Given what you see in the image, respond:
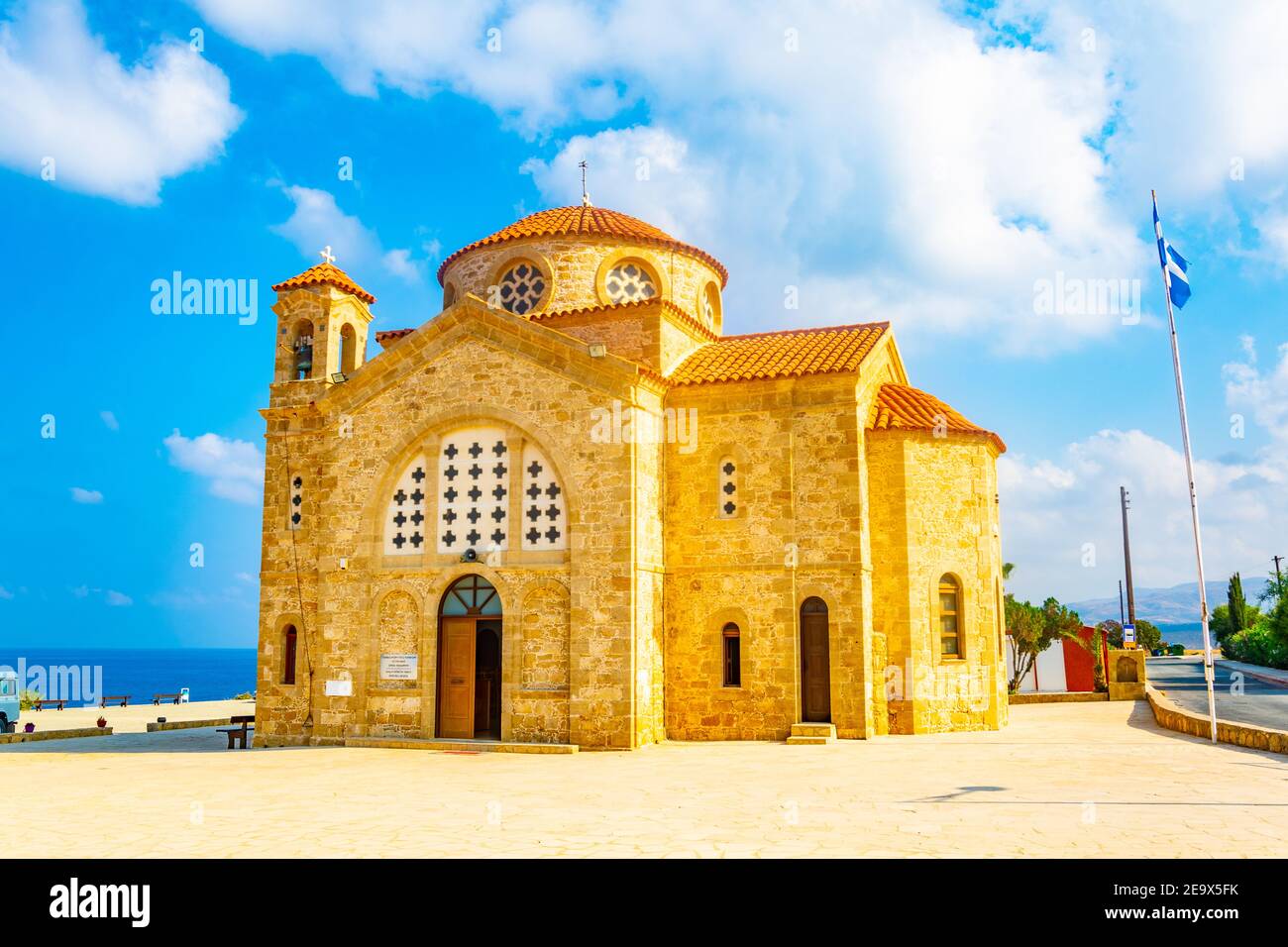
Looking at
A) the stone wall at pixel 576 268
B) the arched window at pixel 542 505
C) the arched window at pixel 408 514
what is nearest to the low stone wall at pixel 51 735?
the arched window at pixel 408 514

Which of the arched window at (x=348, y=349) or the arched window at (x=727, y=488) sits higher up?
the arched window at (x=348, y=349)

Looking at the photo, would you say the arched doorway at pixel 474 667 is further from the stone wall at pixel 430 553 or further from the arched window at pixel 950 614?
the arched window at pixel 950 614

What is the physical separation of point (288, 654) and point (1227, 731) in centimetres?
1716

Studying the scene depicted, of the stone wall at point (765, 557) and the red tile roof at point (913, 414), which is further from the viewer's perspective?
the red tile roof at point (913, 414)

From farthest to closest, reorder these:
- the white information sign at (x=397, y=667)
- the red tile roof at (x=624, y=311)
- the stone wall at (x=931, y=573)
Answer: the red tile roof at (x=624, y=311), the stone wall at (x=931, y=573), the white information sign at (x=397, y=667)

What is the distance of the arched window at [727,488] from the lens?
19156mm

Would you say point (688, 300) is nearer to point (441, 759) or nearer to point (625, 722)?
point (625, 722)

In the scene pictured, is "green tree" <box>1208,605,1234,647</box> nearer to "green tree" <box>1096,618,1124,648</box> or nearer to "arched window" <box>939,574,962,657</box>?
"green tree" <box>1096,618,1124,648</box>

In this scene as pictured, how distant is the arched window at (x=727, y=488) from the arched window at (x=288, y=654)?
8834 millimetres

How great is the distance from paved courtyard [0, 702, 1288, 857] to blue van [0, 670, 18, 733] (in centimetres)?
651

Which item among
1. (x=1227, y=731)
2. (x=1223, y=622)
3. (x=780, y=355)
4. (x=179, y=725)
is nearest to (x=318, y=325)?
(x=780, y=355)

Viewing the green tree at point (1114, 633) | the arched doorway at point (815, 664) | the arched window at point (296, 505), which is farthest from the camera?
the green tree at point (1114, 633)

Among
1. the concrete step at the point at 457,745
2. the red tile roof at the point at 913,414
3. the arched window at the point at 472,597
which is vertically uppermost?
the red tile roof at the point at 913,414
